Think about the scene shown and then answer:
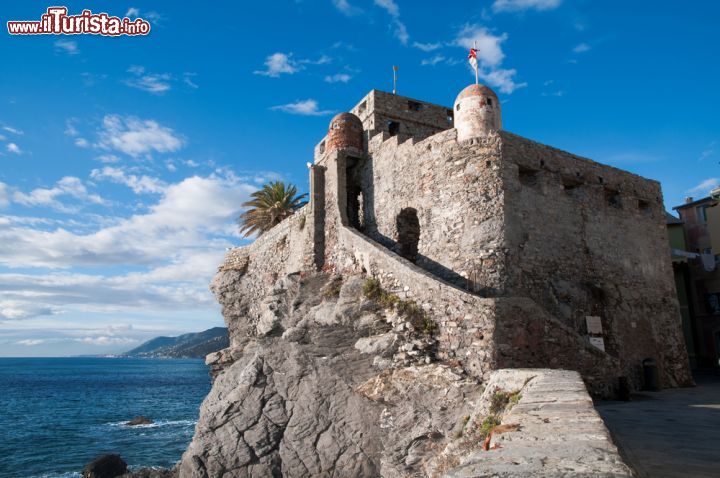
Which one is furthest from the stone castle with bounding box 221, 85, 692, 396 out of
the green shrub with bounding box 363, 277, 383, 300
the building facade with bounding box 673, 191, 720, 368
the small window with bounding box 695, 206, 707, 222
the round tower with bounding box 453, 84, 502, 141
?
the small window with bounding box 695, 206, 707, 222

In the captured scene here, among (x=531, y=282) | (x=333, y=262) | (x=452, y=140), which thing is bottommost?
(x=531, y=282)

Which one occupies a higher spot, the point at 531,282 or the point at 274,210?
the point at 274,210

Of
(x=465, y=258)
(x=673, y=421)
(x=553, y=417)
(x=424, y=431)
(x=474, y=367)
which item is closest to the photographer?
(x=553, y=417)

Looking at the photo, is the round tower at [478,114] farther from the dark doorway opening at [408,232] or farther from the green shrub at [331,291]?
the green shrub at [331,291]

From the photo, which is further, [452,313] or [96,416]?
[96,416]

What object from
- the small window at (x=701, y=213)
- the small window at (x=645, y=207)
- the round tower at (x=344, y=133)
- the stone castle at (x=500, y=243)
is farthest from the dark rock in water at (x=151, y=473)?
the small window at (x=701, y=213)

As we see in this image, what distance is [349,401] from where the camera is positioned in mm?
12484

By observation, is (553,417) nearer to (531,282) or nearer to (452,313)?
(452,313)

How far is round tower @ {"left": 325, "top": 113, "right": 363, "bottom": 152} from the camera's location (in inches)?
819

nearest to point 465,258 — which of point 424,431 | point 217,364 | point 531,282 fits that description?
point 531,282

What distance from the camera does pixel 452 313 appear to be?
12.3 meters

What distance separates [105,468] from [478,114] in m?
22.4

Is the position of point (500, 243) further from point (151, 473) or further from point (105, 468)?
point (105, 468)

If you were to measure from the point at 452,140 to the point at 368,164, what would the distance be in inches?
193
